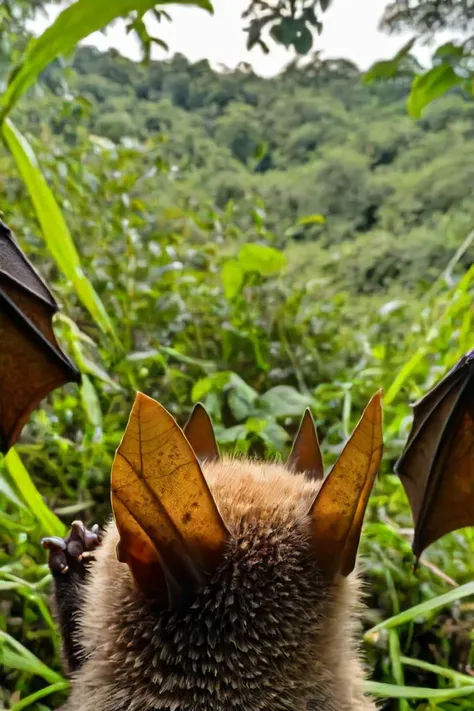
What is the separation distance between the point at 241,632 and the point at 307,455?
18 cm

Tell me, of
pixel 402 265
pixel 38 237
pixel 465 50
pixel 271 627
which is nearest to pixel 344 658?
pixel 271 627

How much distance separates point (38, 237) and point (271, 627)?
2.94 feet

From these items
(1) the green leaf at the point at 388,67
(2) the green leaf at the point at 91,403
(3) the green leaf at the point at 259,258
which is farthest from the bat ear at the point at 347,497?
(1) the green leaf at the point at 388,67

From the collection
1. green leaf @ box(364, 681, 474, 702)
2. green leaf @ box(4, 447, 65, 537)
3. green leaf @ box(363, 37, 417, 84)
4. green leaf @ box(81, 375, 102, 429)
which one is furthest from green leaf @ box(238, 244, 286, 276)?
green leaf @ box(364, 681, 474, 702)

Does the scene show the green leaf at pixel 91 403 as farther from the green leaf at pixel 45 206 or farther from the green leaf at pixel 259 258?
the green leaf at pixel 259 258

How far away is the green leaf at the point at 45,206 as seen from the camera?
2.72 ft

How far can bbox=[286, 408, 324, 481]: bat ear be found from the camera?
24.1 inches

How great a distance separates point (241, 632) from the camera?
1.63 feet

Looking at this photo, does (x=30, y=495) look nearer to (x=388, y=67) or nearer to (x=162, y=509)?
(x=162, y=509)

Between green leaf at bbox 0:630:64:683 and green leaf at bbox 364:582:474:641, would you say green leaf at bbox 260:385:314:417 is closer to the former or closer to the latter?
green leaf at bbox 364:582:474:641

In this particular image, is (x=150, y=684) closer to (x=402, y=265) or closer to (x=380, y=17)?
(x=402, y=265)

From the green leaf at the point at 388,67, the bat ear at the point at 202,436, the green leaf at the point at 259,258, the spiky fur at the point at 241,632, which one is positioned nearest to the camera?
the spiky fur at the point at 241,632

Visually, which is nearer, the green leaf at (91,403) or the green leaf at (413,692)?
the green leaf at (413,692)

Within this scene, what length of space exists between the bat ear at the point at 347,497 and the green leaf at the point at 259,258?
2.57 feet
